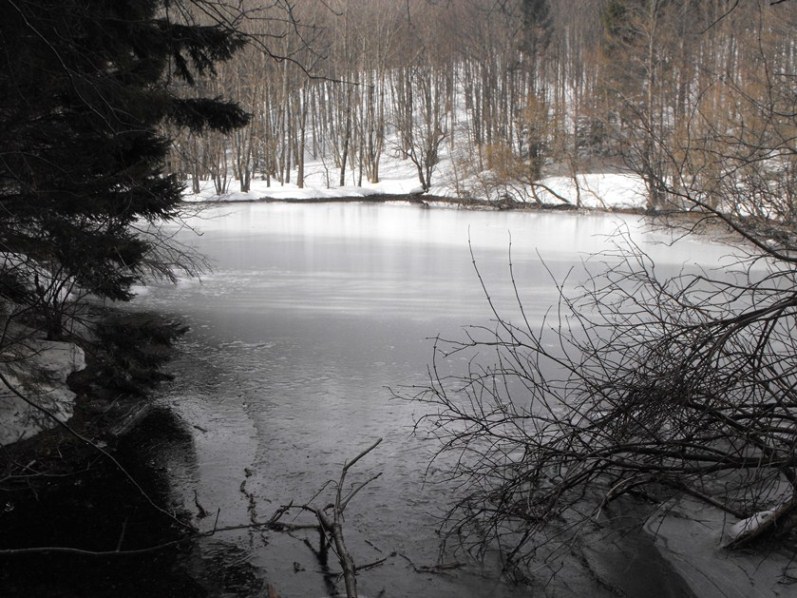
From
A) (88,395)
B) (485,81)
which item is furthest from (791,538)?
(485,81)

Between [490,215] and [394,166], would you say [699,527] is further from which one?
[394,166]

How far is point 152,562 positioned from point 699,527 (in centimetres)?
368

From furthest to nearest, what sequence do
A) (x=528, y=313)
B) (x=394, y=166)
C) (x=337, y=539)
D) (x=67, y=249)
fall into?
(x=394, y=166) < (x=528, y=313) < (x=67, y=249) < (x=337, y=539)

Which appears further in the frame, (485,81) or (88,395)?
(485,81)

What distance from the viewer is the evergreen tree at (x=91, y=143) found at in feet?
17.0

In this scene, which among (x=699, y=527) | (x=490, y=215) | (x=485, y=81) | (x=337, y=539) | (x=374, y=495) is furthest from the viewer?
(x=485, y=81)

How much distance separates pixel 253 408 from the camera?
25.1 ft

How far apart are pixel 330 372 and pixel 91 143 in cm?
353

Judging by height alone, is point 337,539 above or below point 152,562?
above

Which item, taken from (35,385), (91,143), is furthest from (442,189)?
(35,385)

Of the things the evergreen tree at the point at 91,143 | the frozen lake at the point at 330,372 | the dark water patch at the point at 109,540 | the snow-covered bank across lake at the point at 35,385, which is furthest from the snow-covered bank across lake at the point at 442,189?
the dark water patch at the point at 109,540

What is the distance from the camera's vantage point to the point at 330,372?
8.77 metres

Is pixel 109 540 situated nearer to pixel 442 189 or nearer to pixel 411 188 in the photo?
pixel 442 189

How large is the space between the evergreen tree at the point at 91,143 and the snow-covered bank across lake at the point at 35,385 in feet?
1.02
